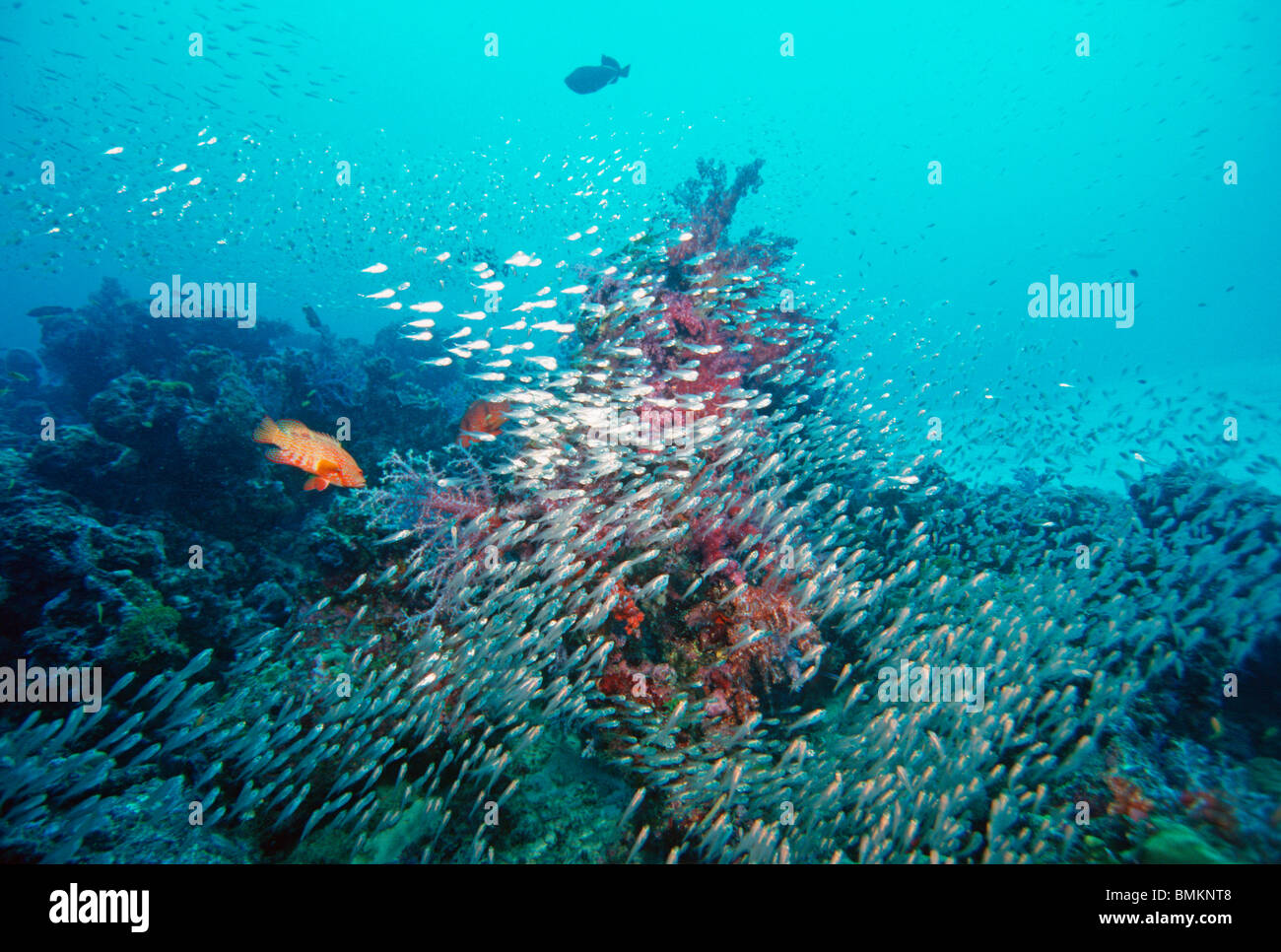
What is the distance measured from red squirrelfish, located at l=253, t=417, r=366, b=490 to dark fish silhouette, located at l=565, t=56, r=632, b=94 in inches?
556

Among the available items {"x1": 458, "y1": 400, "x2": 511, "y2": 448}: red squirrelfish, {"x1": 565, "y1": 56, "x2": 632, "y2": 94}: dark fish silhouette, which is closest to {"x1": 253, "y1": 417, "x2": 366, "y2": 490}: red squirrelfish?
{"x1": 458, "y1": 400, "x2": 511, "y2": 448}: red squirrelfish

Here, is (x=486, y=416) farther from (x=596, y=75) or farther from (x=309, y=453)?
(x=596, y=75)

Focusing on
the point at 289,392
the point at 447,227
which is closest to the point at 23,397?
the point at 289,392

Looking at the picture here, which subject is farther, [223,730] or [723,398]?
[723,398]

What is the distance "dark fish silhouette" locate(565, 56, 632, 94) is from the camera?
14.1m

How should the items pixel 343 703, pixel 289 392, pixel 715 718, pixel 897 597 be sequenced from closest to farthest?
pixel 343 703, pixel 715 718, pixel 897 597, pixel 289 392

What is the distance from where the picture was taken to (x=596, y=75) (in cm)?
1420

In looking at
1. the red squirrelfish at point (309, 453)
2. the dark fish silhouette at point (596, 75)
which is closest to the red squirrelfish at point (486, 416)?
the red squirrelfish at point (309, 453)

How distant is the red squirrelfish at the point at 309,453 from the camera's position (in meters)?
4.94

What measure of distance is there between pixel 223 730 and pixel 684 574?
4.54 m

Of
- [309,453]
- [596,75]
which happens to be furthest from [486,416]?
[596,75]

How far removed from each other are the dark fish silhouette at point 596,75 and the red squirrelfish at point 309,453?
14112mm

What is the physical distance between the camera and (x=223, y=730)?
416 cm
